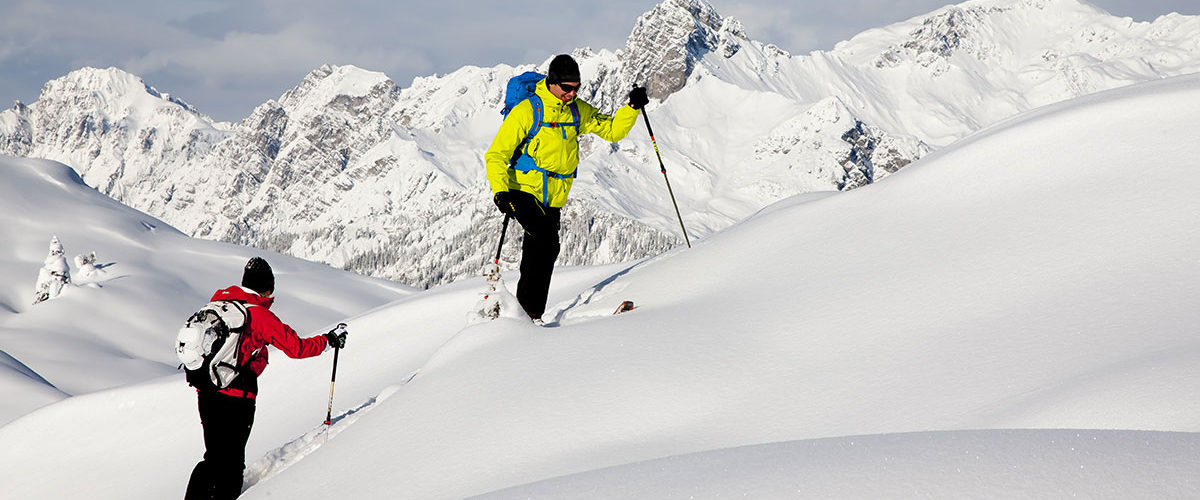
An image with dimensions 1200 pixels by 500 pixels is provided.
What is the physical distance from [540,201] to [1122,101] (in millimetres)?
5487

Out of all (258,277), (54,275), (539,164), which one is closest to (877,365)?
(539,164)

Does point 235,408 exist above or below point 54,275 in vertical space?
below

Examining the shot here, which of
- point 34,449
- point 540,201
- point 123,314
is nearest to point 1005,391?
point 540,201

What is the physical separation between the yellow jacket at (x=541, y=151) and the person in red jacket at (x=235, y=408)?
2449mm

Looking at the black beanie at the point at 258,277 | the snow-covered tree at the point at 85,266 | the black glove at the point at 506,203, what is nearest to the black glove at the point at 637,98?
the black glove at the point at 506,203

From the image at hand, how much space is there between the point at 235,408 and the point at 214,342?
23.5 inches

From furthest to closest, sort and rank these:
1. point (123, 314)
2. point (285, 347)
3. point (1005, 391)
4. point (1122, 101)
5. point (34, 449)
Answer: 1. point (123, 314)
2. point (34, 449)
3. point (1122, 101)
4. point (285, 347)
5. point (1005, 391)

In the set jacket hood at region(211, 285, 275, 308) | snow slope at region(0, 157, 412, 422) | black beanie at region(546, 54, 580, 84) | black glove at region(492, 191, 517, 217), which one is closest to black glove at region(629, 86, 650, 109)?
black beanie at region(546, 54, 580, 84)

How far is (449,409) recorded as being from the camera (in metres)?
5.52

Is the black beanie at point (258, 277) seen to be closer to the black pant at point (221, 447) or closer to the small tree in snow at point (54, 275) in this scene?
the black pant at point (221, 447)

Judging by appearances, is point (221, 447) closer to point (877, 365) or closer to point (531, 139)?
point (531, 139)

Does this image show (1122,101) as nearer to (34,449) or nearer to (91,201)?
(34,449)

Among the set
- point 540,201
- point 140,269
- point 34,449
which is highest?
point 140,269

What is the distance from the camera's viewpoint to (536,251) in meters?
7.91
